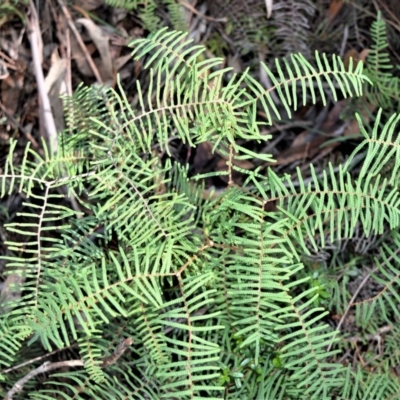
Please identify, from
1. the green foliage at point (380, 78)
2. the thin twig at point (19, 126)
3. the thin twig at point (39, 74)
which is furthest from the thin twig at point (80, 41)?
the green foliage at point (380, 78)

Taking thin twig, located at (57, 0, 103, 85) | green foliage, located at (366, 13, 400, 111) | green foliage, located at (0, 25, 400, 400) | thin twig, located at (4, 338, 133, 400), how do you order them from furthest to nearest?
thin twig, located at (57, 0, 103, 85), green foliage, located at (366, 13, 400, 111), thin twig, located at (4, 338, 133, 400), green foliage, located at (0, 25, 400, 400)

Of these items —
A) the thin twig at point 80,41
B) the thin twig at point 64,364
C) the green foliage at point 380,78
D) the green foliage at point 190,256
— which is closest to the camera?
the green foliage at point 190,256

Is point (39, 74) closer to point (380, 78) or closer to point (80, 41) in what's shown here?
point (80, 41)

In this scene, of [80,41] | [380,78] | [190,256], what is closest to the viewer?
[190,256]

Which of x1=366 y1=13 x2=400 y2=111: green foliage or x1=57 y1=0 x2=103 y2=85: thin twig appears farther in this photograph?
x1=57 y1=0 x2=103 y2=85: thin twig

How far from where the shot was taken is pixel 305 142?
145cm

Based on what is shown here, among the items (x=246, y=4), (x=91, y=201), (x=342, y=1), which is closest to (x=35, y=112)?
(x=91, y=201)

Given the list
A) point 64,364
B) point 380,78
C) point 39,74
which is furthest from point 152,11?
point 64,364

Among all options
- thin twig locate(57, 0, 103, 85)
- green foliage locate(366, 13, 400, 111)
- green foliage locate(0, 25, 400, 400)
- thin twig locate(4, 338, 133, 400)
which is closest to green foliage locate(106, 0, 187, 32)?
thin twig locate(57, 0, 103, 85)

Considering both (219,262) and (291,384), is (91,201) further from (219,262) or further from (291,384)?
(291,384)

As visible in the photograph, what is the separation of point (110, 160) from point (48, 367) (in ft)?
1.42

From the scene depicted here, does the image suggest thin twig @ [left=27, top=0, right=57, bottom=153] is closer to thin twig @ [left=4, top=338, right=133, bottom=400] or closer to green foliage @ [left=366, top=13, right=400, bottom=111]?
thin twig @ [left=4, top=338, right=133, bottom=400]

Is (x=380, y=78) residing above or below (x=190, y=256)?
above

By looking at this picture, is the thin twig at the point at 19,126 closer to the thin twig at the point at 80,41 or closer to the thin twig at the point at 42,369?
the thin twig at the point at 80,41
